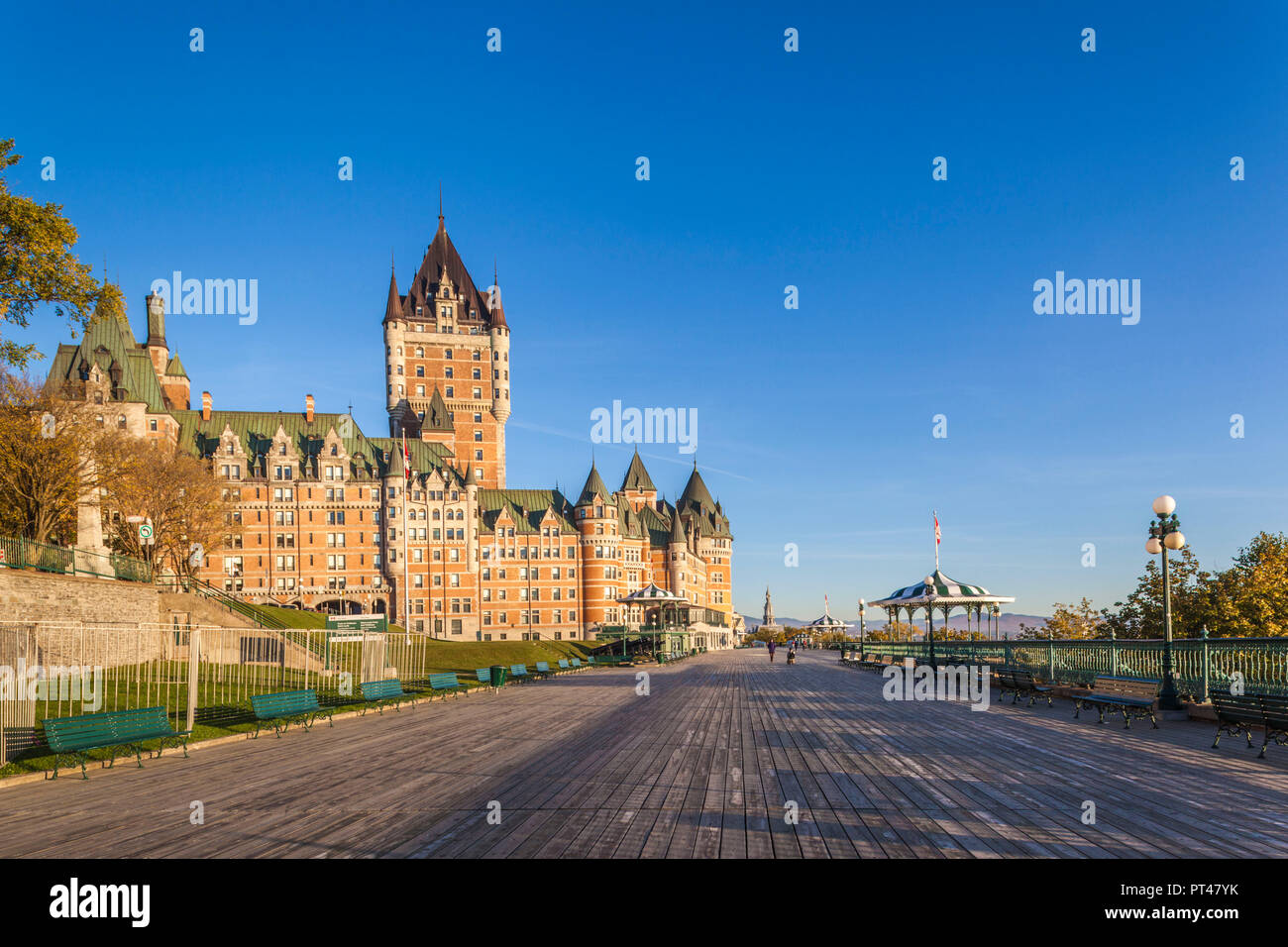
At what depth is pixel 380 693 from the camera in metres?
22.8

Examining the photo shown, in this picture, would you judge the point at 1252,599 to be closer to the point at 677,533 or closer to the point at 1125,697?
the point at 1125,697

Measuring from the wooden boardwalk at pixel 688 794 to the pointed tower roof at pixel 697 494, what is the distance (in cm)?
13673

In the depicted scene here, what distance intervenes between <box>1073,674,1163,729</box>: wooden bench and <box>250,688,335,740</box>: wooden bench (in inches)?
645

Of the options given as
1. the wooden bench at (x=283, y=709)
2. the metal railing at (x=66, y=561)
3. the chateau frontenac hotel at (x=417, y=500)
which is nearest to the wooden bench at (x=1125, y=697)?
the wooden bench at (x=283, y=709)

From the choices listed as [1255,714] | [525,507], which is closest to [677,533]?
[525,507]

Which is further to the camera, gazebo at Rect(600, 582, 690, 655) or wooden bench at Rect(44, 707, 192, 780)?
gazebo at Rect(600, 582, 690, 655)

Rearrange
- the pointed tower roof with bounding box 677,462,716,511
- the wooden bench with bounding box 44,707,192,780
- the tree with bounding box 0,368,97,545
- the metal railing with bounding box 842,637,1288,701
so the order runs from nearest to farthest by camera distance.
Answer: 1. the wooden bench with bounding box 44,707,192,780
2. the metal railing with bounding box 842,637,1288,701
3. the tree with bounding box 0,368,97,545
4. the pointed tower roof with bounding box 677,462,716,511

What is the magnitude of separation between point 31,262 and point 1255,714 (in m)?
31.1

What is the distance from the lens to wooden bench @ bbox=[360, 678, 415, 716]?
73.3ft

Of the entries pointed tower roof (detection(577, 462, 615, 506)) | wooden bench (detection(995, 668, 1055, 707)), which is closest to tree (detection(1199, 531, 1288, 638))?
wooden bench (detection(995, 668, 1055, 707))

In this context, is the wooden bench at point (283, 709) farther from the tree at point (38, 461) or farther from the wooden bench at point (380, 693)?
the tree at point (38, 461)

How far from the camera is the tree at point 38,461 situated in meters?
38.8

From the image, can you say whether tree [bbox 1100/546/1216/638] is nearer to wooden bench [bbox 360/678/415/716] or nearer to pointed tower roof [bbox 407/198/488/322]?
wooden bench [bbox 360/678/415/716]
